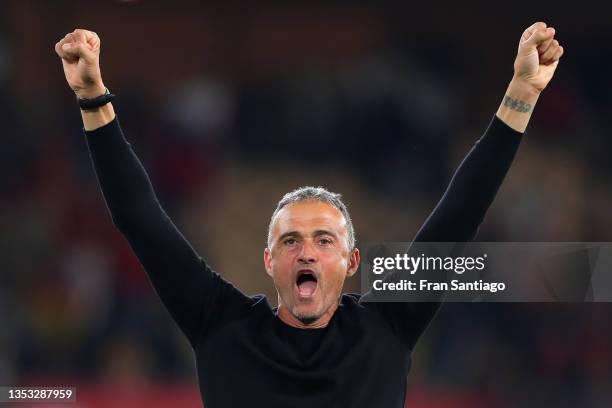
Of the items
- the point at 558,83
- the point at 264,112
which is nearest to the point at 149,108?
the point at 264,112

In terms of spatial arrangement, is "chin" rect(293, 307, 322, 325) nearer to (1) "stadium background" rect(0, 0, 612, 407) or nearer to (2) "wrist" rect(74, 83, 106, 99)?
(2) "wrist" rect(74, 83, 106, 99)

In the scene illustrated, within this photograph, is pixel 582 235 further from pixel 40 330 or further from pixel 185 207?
pixel 40 330

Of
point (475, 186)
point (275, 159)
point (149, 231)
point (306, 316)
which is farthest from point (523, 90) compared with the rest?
point (275, 159)

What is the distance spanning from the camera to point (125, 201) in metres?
1.57

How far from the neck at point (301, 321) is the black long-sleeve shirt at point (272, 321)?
1cm

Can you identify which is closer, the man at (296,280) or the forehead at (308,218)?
the man at (296,280)

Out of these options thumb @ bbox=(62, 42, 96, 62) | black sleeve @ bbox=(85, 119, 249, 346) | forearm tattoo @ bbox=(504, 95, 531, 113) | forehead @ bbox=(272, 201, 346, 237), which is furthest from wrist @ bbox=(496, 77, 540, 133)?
thumb @ bbox=(62, 42, 96, 62)

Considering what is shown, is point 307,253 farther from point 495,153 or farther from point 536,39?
point 536,39

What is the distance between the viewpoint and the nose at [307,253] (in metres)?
1.65

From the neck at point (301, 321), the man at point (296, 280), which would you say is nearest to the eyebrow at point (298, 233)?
the man at point (296, 280)

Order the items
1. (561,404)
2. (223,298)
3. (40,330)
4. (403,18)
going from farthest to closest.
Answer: (403,18)
(40,330)
(561,404)
(223,298)

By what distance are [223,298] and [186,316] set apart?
0.08 meters

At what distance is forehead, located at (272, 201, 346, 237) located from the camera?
1.68 metres

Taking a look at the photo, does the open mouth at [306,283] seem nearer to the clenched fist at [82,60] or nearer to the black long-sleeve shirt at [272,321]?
the black long-sleeve shirt at [272,321]
